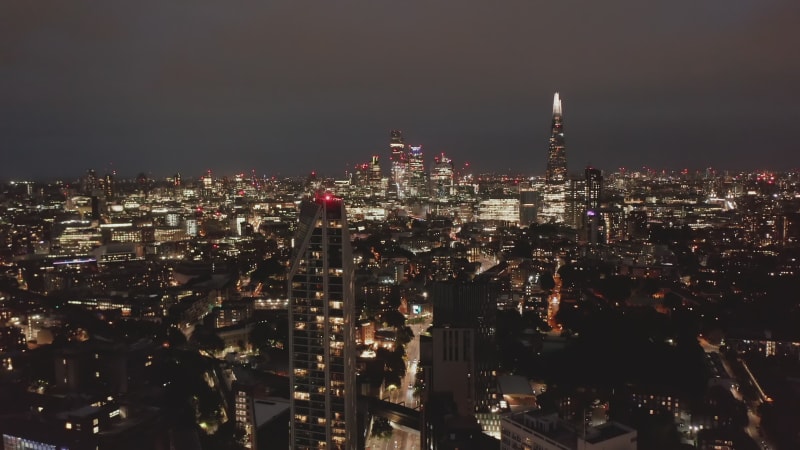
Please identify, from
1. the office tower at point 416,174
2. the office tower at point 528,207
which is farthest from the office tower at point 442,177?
the office tower at point 528,207

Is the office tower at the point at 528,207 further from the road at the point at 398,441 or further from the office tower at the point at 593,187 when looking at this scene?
the road at the point at 398,441

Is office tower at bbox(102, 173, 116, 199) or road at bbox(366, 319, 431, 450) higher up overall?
office tower at bbox(102, 173, 116, 199)

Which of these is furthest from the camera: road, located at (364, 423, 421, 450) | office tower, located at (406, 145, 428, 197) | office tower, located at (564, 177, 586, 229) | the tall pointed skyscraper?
office tower, located at (406, 145, 428, 197)

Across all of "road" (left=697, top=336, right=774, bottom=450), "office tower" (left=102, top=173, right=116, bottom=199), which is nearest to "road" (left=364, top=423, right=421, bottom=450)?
"road" (left=697, top=336, right=774, bottom=450)

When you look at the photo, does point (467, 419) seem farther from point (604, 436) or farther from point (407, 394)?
point (407, 394)

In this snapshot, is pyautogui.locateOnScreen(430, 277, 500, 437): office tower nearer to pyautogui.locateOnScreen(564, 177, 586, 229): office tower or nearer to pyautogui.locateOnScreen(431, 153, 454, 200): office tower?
pyautogui.locateOnScreen(564, 177, 586, 229): office tower

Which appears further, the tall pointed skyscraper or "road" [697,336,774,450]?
the tall pointed skyscraper
